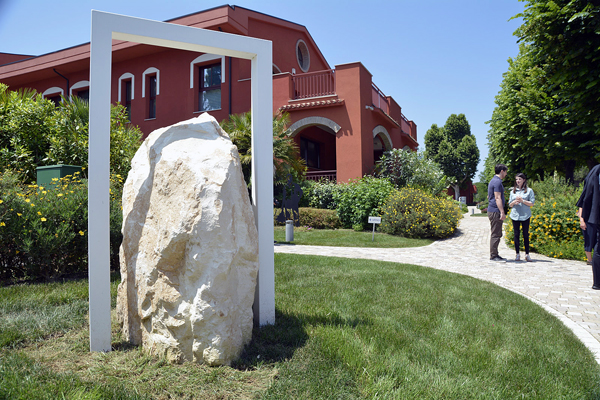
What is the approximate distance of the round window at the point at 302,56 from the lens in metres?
20.0

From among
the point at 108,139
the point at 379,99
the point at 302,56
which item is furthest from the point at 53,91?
the point at 108,139

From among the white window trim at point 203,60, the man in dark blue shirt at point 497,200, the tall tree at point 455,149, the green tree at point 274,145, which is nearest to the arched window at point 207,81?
the white window trim at point 203,60

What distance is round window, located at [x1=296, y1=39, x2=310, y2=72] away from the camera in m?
20.0

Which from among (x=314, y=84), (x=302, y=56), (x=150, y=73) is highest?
(x=302, y=56)

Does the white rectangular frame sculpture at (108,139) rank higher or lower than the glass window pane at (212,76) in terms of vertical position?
lower

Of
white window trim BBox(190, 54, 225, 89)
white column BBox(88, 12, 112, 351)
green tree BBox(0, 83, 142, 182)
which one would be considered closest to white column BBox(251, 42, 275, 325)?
white column BBox(88, 12, 112, 351)

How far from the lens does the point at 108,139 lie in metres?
2.76

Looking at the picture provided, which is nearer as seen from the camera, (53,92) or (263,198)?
(263,198)

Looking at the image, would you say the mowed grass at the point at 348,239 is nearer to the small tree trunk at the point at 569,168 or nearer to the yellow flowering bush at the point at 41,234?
the yellow flowering bush at the point at 41,234

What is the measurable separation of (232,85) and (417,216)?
981 cm

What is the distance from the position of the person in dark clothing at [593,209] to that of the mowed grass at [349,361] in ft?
6.78

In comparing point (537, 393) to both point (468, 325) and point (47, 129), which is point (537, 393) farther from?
point (47, 129)

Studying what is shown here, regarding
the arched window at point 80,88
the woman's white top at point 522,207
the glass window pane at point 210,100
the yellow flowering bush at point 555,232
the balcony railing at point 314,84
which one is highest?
the arched window at point 80,88

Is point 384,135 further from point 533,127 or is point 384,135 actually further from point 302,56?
point 302,56
